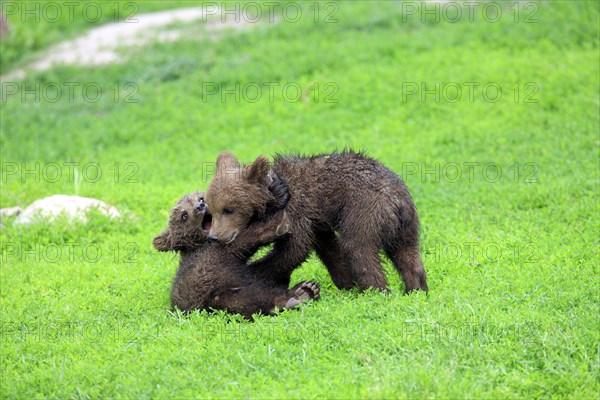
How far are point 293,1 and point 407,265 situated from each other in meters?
12.2

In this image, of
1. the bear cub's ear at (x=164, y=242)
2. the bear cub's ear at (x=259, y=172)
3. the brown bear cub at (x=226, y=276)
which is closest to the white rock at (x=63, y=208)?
the bear cub's ear at (x=164, y=242)

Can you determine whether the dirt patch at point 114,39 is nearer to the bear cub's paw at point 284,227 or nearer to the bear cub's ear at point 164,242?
the bear cub's ear at point 164,242

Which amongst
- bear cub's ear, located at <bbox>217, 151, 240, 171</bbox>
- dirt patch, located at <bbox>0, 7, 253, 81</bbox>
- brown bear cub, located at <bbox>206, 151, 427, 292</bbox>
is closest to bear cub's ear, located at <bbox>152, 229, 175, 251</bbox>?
brown bear cub, located at <bbox>206, 151, 427, 292</bbox>

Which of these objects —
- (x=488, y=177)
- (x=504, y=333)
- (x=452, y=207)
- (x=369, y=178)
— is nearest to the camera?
(x=504, y=333)

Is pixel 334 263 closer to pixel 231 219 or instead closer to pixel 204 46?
pixel 231 219

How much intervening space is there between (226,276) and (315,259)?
2.07 meters

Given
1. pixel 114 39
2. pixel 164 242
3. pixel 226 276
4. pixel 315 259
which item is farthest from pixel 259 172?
pixel 114 39

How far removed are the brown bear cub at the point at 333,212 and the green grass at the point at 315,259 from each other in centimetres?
33

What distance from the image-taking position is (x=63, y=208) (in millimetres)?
11078

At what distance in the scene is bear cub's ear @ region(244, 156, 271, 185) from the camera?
792cm

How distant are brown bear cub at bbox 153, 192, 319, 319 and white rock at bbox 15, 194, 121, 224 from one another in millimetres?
3299

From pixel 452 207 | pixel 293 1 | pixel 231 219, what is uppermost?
pixel 293 1

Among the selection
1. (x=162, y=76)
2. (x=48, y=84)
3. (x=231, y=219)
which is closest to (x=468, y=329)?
(x=231, y=219)

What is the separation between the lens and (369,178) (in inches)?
311
